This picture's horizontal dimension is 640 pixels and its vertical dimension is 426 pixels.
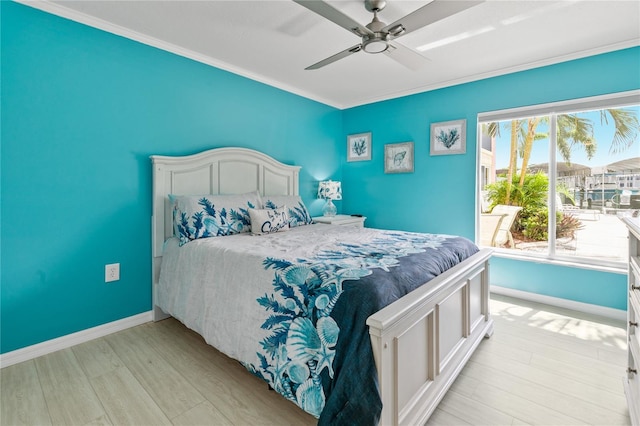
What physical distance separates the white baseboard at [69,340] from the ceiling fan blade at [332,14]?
264 cm

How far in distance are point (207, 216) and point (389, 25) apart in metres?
1.88

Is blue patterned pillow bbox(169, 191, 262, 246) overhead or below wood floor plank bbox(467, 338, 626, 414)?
overhead

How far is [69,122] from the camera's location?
2.22 m

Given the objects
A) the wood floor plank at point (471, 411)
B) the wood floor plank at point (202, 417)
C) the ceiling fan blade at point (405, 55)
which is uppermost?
the ceiling fan blade at point (405, 55)

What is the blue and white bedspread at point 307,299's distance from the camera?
124 centimetres

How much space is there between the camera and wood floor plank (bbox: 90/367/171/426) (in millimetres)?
1517

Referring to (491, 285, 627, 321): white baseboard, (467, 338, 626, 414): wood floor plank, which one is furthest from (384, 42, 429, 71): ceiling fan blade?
(491, 285, 627, 321): white baseboard

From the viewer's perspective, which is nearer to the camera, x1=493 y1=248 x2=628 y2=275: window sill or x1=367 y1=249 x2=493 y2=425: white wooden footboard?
x1=367 y1=249 x2=493 y2=425: white wooden footboard

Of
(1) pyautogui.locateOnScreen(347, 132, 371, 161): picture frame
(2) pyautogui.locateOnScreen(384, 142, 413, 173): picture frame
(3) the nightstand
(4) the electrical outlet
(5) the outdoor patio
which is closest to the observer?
(4) the electrical outlet

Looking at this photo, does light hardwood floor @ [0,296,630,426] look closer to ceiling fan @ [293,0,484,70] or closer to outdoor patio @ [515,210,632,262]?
outdoor patio @ [515,210,632,262]

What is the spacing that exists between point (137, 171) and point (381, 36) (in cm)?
216

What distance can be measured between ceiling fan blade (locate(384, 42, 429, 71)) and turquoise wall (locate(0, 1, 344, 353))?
71.8 inches

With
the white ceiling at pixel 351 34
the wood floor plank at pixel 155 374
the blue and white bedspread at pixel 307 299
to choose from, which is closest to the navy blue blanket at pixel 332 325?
the blue and white bedspread at pixel 307 299

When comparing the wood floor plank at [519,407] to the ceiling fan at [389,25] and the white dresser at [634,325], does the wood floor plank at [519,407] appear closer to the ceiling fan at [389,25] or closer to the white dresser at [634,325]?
the white dresser at [634,325]
